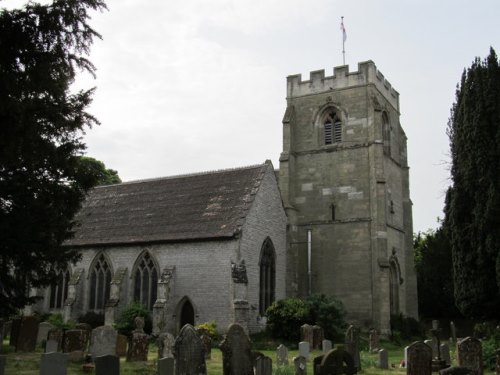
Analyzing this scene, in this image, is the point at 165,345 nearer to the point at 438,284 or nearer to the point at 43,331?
the point at 43,331

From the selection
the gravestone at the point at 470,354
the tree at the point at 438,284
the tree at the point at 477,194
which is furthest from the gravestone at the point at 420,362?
the tree at the point at 438,284

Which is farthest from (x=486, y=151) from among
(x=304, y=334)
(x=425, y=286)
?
(x=425, y=286)

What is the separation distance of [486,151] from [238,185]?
12.2m

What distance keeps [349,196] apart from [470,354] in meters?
17.7

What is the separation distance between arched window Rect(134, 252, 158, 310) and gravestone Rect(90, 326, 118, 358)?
36.9 feet

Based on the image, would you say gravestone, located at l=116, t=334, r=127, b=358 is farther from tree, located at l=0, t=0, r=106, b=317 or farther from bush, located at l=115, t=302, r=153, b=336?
bush, located at l=115, t=302, r=153, b=336

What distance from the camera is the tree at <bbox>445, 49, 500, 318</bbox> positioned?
2009 centimetres

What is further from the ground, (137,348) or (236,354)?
(236,354)

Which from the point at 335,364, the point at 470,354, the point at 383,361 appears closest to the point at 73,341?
the point at 335,364

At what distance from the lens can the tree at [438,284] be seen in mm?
38531

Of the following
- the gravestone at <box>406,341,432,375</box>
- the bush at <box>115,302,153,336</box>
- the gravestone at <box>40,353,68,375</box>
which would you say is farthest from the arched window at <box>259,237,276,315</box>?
the gravestone at <box>40,353,68,375</box>

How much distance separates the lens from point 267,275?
1103 inches

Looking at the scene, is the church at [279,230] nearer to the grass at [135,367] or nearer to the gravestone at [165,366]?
the grass at [135,367]

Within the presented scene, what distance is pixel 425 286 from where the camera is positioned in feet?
128
